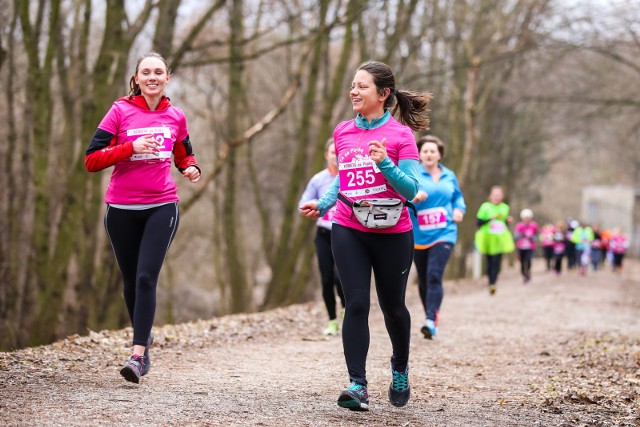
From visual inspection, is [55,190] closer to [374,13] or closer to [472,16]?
[374,13]

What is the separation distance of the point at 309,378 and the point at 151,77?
253cm

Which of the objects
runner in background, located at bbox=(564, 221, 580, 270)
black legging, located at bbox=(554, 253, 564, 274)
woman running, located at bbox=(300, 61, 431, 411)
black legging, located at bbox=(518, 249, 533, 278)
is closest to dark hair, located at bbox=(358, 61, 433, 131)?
woman running, located at bbox=(300, 61, 431, 411)

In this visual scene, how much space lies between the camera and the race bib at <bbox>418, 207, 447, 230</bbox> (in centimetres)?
1007

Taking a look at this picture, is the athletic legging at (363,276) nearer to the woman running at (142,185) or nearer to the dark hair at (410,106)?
the dark hair at (410,106)

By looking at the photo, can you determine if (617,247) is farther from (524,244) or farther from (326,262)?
(326,262)

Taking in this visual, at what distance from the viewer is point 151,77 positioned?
6.26 meters

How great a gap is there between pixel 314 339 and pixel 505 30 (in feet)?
61.8

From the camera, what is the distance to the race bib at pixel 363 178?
552 cm

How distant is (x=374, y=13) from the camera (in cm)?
2211

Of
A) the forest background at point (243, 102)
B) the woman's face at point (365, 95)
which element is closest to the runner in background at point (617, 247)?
the forest background at point (243, 102)

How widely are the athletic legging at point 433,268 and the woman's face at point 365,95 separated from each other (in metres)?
4.56

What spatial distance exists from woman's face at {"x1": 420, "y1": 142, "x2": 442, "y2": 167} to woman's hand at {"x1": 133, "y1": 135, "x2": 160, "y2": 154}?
178 inches

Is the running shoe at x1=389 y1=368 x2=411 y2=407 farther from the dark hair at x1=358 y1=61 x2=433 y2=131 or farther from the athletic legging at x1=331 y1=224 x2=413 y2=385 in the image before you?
the dark hair at x1=358 y1=61 x2=433 y2=131

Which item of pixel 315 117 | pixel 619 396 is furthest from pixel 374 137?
pixel 315 117
